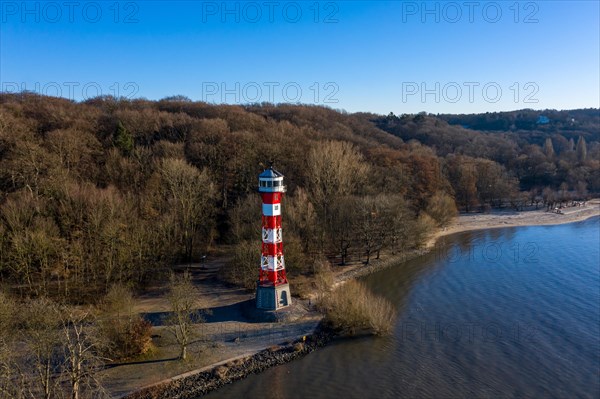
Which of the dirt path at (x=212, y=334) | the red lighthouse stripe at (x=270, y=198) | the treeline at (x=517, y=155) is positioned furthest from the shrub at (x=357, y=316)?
the treeline at (x=517, y=155)

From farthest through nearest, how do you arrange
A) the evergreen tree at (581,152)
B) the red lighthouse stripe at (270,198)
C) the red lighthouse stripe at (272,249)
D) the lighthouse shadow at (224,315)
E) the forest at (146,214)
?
the evergreen tree at (581,152), the lighthouse shadow at (224,315), the red lighthouse stripe at (272,249), the red lighthouse stripe at (270,198), the forest at (146,214)

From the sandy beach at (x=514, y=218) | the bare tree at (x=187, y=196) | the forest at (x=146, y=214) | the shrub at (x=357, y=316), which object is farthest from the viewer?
the sandy beach at (x=514, y=218)

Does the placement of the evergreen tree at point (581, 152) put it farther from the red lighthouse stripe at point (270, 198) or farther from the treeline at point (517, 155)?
the red lighthouse stripe at point (270, 198)

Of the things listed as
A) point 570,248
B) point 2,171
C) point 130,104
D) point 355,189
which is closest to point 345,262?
point 355,189

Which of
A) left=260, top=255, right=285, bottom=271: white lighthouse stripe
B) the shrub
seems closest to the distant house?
the shrub

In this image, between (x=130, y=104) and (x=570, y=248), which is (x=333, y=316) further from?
(x=130, y=104)

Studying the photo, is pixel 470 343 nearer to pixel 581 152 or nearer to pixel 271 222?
pixel 271 222

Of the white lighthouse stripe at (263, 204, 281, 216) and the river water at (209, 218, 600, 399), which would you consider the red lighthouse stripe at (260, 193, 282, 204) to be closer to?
the white lighthouse stripe at (263, 204, 281, 216)
